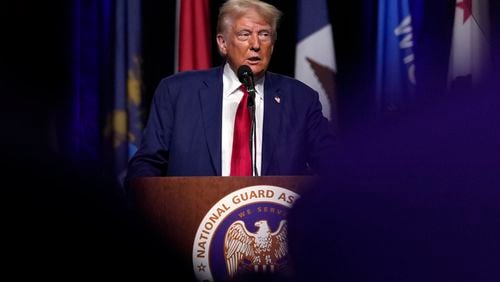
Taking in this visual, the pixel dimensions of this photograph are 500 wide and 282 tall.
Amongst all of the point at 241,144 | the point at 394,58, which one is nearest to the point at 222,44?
the point at 241,144

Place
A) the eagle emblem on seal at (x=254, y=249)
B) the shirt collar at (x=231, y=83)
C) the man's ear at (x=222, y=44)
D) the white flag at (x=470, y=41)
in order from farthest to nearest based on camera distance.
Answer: the white flag at (x=470, y=41) < the man's ear at (x=222, y=44) < the shirt collar at (x=231, y=83) < the eagle emblem on seal at (x=254, y=249)

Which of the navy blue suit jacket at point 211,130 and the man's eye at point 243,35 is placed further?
the man's eye at point 243,35

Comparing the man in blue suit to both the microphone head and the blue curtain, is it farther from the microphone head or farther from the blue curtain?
the blue curtain

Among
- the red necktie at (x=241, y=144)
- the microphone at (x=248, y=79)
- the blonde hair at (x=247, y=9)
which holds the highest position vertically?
the blonde hair at (x=247, y=9)

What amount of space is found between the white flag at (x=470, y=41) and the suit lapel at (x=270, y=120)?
1.03 meters

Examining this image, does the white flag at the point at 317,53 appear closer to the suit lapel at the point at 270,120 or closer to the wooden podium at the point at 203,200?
the suit lapel at the point at 270,120

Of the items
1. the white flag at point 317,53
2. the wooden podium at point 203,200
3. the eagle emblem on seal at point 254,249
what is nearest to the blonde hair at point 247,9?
the white flag at point 317,53

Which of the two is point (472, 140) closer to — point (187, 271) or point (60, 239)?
point (187, 271)

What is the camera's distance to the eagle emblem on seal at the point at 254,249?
5.58 feet

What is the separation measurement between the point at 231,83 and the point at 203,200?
1.04 m

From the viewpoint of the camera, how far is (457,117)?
269 centimetres

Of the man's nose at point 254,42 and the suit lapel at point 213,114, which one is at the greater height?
the man's nose at point 254,42

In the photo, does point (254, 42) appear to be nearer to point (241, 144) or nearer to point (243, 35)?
point (243, 35)

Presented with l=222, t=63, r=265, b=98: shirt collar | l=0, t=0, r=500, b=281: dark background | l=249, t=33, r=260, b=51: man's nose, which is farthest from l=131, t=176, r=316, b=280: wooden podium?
l=249, t=33, r=260, b=51: man's nose
